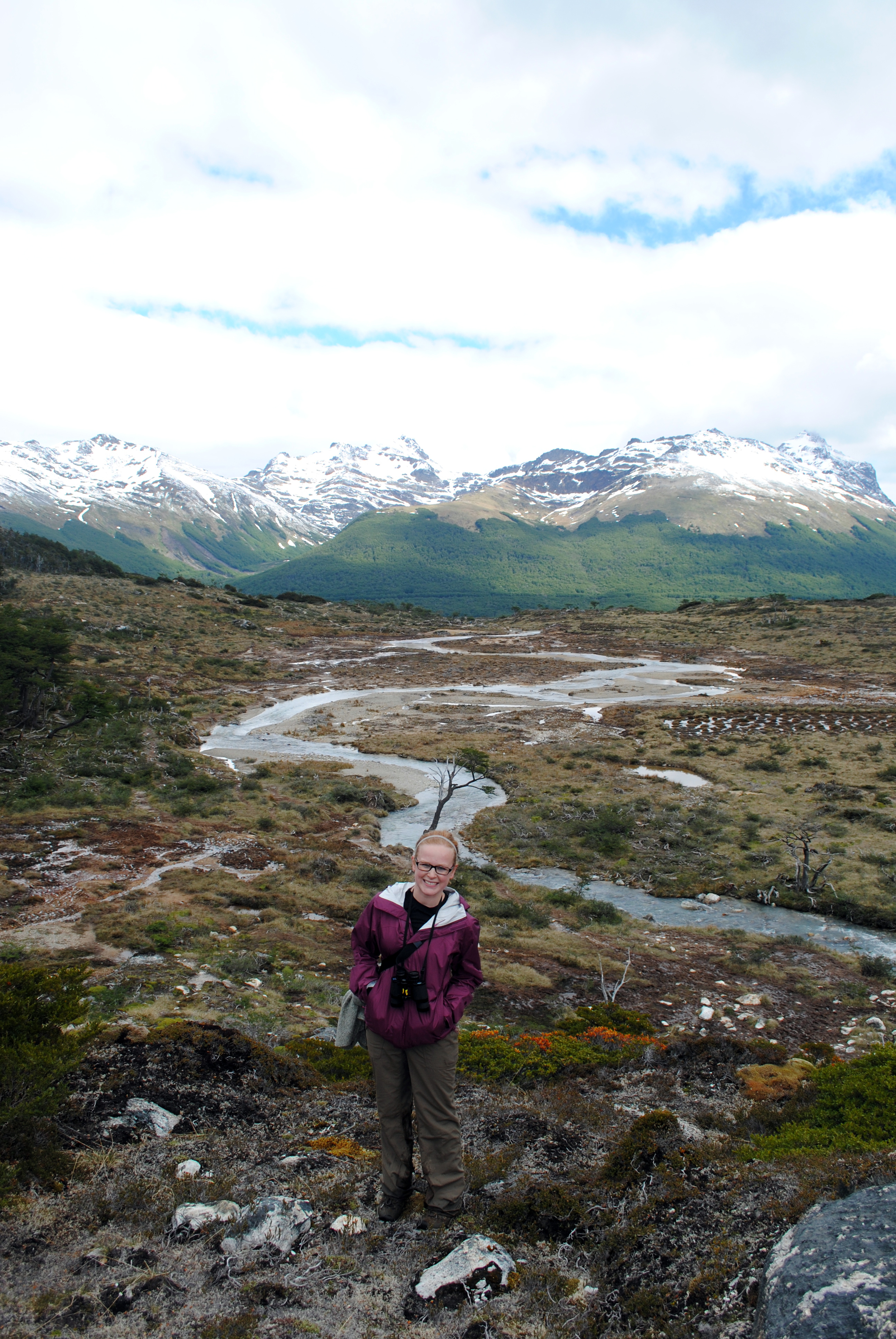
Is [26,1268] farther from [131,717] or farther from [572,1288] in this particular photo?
[131,717]

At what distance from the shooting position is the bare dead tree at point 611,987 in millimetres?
11008

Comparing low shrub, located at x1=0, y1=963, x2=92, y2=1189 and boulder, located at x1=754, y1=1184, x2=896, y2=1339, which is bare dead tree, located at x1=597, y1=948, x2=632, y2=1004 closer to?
boulder, located at x1=754, y1=1184, x2=896, y2=1339

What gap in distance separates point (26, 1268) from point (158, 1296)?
0.85 metres

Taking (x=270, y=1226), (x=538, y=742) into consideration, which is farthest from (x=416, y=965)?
(x=538, y=742)

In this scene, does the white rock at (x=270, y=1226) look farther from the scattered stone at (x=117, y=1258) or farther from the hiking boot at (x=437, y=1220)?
the hiking boot at (x=437, y=1220)

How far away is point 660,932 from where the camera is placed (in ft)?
51.8

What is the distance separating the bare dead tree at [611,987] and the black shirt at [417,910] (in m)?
7.27

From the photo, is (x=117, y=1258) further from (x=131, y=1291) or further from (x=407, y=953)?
(x=407, y=953)

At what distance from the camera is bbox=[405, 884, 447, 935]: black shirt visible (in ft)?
15.1

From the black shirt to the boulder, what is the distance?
2.71 meters

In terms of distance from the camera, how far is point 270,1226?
436 cm

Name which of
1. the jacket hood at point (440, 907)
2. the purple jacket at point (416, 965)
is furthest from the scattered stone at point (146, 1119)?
the jacket hood at point (440, 907)

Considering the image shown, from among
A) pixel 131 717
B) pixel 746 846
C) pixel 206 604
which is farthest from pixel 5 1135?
pixel 206 604

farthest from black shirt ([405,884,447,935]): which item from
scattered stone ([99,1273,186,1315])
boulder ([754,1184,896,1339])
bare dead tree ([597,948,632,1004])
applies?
bare dead tree ([597,948,632,1004])
